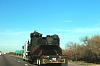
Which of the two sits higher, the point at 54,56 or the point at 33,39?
the point at 33,39

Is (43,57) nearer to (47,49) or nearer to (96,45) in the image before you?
(47,49)

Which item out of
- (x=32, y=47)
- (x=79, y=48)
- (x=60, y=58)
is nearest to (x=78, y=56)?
(x=79, y=48)

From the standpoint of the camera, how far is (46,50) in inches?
1325

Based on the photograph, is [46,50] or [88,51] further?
[88,51]

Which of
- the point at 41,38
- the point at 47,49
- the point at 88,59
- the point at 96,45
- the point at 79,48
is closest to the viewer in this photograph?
the point at 47,49

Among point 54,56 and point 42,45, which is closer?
point 54,56

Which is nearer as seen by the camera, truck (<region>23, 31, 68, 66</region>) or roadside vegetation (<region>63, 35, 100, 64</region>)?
truck (<region>23, 31, 68, 66</region>)

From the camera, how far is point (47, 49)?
3356cm

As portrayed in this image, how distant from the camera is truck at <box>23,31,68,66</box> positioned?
30.8 m

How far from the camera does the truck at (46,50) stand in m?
30.8

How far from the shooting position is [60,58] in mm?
31094

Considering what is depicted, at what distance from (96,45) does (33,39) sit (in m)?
38.7

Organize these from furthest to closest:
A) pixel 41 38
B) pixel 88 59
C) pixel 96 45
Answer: pixel 88 59
pixel 96 45
pixel 41 38

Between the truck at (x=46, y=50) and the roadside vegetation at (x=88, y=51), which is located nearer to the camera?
the truck at (x=46, y=50)
